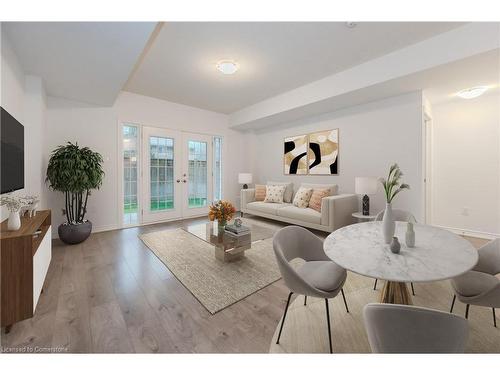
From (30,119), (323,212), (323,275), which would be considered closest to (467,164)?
(323,212)

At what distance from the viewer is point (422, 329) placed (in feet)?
2.64

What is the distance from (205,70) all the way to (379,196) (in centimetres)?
352

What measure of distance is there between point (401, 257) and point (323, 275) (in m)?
0.48

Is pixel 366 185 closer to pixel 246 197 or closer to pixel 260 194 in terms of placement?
pixel 260 194

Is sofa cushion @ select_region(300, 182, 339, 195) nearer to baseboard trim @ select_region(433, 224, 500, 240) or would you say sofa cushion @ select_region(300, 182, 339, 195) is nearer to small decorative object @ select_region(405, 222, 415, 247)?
baseboard trim @ select_region(433, 224, 500, 240)

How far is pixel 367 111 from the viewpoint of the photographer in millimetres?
3854

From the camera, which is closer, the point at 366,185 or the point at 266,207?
the point at 366,185

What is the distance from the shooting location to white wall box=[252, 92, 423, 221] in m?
3.33

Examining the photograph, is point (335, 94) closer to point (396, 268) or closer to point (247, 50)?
point (247, 50)

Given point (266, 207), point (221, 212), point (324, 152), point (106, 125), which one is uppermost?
point (106, 125)

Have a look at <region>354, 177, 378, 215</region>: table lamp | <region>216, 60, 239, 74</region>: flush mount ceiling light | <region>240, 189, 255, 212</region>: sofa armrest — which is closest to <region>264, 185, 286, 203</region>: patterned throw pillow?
<region>240, 189, 255, 212</region>: sofa armrest

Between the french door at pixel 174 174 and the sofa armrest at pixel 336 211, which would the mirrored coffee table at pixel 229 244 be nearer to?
the sofa armrest at pixel 336 211
